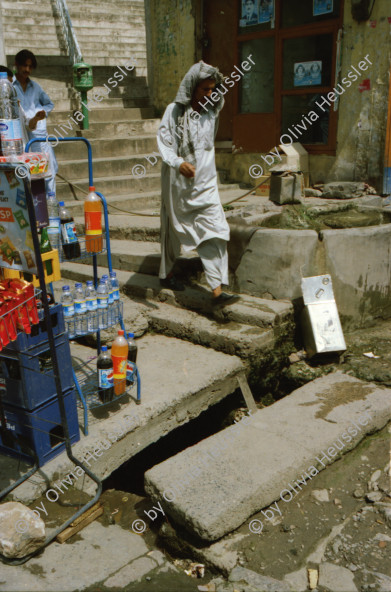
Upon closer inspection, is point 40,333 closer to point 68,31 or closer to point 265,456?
point 265,456

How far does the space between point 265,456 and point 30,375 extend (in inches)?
60.0

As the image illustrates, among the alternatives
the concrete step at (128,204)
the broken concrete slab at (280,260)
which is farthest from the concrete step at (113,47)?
the broken concrete slab at (280,260)

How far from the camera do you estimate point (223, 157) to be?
9.18 m

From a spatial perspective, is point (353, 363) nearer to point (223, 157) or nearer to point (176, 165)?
point (176, 165)

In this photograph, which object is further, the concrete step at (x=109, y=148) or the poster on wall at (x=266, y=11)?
the concrete step at (x=109, y=148)

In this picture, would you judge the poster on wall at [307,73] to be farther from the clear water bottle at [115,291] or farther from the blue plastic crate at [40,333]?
the blue plastic crate at [40,333]

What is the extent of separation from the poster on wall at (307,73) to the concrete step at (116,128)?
8.73ft

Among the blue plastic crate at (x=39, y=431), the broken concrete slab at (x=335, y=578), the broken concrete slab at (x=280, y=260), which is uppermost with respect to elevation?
the broken concrete slab at (x=280, y=260)

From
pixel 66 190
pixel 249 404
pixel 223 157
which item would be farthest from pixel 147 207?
pixel 249 404

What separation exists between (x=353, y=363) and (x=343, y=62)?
4.52 m

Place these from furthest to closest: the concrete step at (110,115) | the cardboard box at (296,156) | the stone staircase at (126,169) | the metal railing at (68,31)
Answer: the metal railing at (68,31)
the concrete step at (110,115)
the cardboard box at (296,156)
the stone staircase at (126,169)

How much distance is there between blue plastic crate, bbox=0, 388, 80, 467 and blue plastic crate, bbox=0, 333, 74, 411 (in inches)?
2.5

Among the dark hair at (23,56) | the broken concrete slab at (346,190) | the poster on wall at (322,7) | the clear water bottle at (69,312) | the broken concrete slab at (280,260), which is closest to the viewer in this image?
the clear water bottle at (69,312)

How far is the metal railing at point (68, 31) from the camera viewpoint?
9977 mm
